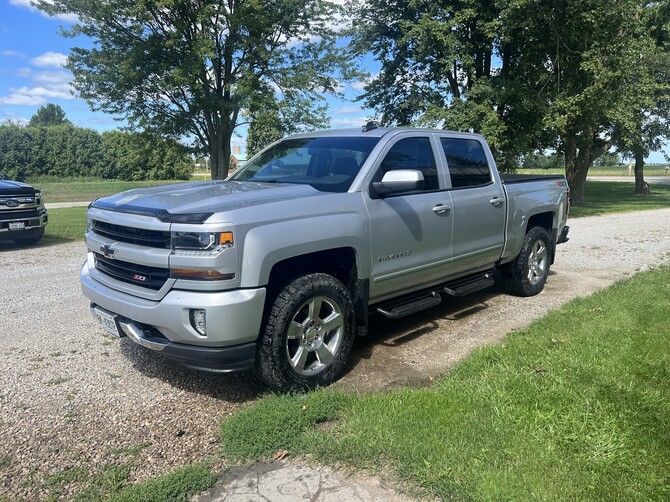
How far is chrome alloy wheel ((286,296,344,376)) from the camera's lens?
384cm

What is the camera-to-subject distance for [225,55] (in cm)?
2044

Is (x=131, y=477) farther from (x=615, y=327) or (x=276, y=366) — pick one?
(x=615, y=327)

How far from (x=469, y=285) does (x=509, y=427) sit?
248cm

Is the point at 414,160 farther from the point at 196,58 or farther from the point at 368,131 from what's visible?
the point at 196,58

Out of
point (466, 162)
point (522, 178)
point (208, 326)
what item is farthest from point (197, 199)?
point (522, 178)

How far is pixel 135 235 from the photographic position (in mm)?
3738

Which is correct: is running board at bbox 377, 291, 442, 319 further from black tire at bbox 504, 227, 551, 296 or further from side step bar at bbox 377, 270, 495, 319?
black tire at bbox 504, 227, 551, 296

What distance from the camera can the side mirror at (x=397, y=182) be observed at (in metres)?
4.17

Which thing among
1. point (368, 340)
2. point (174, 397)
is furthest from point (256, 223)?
point (368, 340)

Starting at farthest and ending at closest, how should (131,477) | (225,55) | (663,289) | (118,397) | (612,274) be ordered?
(225,55)
(612,274)
(663,289)
(118,397)
(131,477)

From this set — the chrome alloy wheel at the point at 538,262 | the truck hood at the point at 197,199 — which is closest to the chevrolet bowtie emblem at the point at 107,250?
the truck hood at the point at 197,199

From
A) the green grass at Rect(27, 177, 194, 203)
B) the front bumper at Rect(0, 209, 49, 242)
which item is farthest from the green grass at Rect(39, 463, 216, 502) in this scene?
the green grass at Rect(27, 177, 194, 203)

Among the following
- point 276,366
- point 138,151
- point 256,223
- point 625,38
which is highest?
point 625,38

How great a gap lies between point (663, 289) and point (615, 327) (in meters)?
2.07
